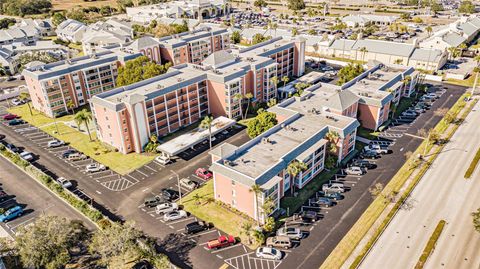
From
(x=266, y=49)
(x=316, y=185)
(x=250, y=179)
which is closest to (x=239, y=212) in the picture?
(x=250, y=179)

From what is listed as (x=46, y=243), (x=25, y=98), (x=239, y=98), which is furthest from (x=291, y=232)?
(x=25, y=98)

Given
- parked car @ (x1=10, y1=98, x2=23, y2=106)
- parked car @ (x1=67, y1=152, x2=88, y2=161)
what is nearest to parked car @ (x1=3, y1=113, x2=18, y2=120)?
parked car @ (x1=10, y1=98, x2=23, y2=106)

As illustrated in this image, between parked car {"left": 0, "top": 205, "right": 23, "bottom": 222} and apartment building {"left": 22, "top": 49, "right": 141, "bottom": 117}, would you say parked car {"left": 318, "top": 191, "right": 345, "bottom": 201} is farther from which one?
apartment building {"left": 22, "top": 49, "right": 141, "bottom": 117}

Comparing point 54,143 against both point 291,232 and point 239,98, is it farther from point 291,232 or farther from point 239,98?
point 291,232

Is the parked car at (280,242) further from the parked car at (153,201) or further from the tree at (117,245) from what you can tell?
the parked car at (153,201)

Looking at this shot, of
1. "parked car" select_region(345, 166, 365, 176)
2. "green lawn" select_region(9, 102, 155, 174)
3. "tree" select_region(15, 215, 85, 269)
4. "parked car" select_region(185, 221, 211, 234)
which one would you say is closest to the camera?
"tree" select_region(15, 215, 85, 269)

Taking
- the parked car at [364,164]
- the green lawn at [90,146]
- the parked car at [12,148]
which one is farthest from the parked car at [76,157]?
the parked car at [364,164]

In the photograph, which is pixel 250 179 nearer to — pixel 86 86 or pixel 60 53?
pixel 86 86
